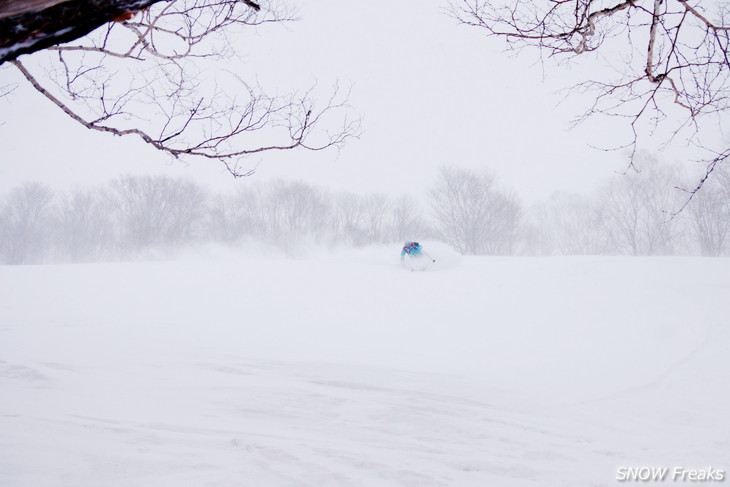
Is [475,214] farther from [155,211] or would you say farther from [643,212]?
[155,211]

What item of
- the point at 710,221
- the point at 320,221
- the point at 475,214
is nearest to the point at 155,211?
the point at 320,221

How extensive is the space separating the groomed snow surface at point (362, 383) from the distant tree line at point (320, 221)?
1304 inches

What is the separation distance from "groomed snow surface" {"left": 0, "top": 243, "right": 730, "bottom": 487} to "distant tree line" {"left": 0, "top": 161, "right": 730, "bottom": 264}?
109 feet

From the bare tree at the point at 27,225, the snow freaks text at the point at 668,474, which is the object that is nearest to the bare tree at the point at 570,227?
the snow freaks text at the point at 668,474

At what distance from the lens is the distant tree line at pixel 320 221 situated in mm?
41406

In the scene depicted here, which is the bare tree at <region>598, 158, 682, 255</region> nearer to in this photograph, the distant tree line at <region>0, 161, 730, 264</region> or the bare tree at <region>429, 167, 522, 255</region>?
the distant tree line at <region>0, 161, 730, 264</region>

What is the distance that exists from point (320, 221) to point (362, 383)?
145 ft

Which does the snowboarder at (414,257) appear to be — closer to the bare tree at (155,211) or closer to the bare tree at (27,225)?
the bare tree at (155,211)

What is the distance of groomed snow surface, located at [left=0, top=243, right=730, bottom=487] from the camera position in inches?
113

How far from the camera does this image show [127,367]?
204 inches

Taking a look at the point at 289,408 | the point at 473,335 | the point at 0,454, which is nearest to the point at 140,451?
the point at 0,454

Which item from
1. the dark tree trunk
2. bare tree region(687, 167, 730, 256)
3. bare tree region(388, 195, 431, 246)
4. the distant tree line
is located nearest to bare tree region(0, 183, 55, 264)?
the distant tree line

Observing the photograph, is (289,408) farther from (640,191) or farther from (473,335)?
(640,191)

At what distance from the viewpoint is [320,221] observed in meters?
49.0
